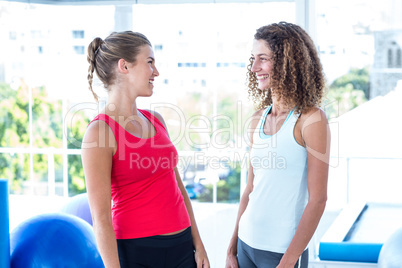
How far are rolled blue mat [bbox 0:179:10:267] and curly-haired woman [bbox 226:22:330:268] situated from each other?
1.03 m

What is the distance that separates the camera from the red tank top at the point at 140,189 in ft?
4.35

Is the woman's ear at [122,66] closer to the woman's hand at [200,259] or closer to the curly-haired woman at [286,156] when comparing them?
the curly-haired woman at [286,156]

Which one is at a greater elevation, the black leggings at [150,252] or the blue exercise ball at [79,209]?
the black leggings at [150,252]

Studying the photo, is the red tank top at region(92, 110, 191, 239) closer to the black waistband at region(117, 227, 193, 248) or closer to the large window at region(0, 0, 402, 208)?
the black waistband at region(117, 227, 193, 248)

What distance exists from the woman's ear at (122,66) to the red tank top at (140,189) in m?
0.17

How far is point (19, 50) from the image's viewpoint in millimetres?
4340

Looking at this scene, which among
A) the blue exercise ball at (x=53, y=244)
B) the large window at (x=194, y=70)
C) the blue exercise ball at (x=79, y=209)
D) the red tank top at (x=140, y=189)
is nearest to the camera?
the red tank top at (x=140, y=189)

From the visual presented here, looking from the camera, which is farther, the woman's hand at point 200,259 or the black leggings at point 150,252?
the woman's hand at point 200,259

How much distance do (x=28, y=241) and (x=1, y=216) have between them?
250 millimetres

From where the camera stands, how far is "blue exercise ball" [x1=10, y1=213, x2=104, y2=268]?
6.71ft

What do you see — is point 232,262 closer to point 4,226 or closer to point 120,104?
point 120,104

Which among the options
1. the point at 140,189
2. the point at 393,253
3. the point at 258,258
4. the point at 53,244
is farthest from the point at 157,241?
the point at 393,253

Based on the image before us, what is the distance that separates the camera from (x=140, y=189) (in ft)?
4.49

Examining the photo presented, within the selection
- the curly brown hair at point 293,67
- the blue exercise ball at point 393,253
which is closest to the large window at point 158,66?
the blue exercise ball at point 393,253
